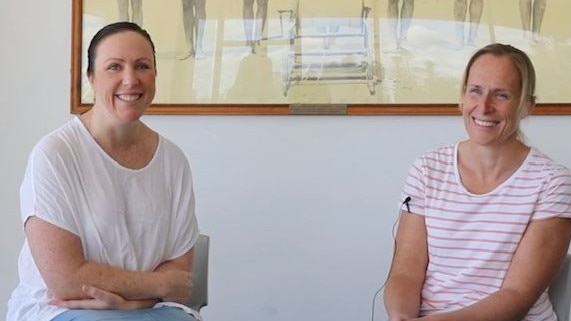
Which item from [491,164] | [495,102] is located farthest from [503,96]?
[491,164]

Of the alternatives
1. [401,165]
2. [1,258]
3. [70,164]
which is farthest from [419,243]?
[1,258]

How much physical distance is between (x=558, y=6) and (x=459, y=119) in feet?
1.49

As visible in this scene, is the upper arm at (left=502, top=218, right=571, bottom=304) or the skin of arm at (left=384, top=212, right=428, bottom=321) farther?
the skin of arm at (left=384, top=212, right=428, bottom=321)

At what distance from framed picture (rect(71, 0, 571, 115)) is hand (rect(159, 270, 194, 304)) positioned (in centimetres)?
82

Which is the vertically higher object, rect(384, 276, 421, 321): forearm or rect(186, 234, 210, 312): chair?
rect(384, 276, 421, 321): forearm

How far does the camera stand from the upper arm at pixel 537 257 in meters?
1.77

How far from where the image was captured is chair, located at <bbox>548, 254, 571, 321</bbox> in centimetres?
185

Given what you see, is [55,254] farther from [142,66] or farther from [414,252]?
[414,252]

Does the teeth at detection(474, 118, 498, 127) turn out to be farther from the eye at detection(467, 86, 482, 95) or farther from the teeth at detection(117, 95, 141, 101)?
the teeth at detection(117, 95, 141, 101)

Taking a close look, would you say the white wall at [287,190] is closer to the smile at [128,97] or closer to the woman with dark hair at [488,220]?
the woman with dark hair at [488,220]

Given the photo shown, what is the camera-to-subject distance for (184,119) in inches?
104

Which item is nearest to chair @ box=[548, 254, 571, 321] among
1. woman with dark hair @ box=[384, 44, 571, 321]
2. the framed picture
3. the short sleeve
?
woman with dark hair @ box=[384, 44, 571, 321]

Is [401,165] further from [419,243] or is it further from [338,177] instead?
[419,243]

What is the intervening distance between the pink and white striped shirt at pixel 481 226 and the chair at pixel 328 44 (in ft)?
2.35
